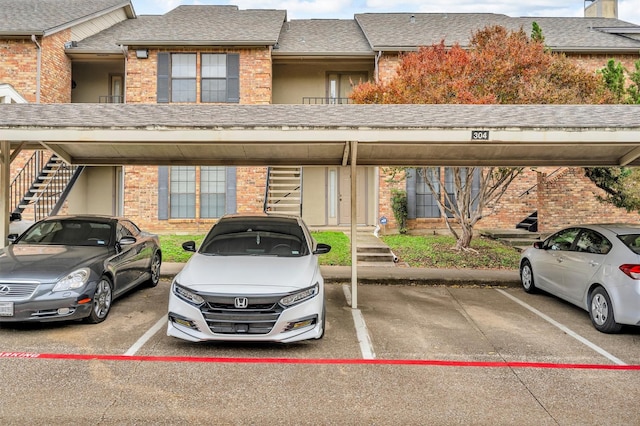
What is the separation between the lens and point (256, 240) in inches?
249

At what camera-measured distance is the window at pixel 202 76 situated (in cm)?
1539

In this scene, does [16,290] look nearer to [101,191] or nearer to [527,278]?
[527,278]

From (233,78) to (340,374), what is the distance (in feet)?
42.6

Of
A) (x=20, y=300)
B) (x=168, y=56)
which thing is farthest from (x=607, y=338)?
(x=168, y=56)

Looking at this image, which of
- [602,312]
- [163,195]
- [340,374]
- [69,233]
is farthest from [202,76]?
[602,312]

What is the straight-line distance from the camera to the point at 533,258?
8266mm

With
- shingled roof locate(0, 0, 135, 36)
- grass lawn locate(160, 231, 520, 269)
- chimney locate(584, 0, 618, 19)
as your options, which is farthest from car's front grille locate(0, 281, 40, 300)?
chimney locate(584, 0, 618, 19)

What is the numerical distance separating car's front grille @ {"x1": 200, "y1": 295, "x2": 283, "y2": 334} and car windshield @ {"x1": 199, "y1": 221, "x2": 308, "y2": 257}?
1.20 m

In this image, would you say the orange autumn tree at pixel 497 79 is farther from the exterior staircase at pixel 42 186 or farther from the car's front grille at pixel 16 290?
the exterior staircase at pixel 42 186

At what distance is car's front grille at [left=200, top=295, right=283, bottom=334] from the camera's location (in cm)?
485

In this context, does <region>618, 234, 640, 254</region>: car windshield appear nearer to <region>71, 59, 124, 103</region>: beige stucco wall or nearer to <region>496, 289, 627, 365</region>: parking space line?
<region>496, 289, 627, 365</region>: parking space line

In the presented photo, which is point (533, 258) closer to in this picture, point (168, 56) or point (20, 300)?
point (20, 300)

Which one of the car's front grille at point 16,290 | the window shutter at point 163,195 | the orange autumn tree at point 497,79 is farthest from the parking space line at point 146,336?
the window shutter at point 163,195

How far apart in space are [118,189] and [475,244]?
12.9 meters
